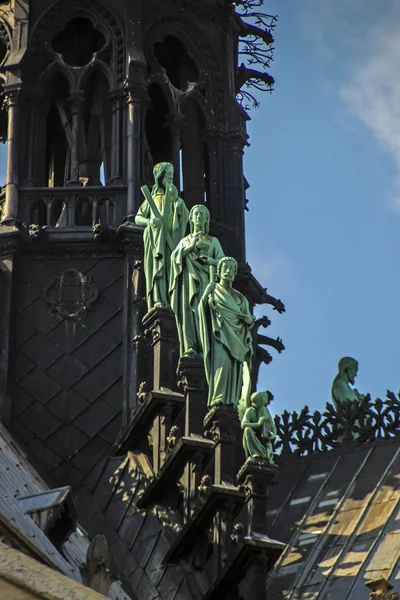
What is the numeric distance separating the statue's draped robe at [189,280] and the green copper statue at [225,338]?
0.28 meters

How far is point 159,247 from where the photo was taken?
33812 mm

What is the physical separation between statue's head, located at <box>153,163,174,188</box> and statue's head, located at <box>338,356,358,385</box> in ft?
21.4

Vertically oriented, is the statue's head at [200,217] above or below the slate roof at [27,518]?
above

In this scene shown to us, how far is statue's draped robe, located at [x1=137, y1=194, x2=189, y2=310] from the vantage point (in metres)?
33.4

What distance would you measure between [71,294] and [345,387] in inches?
259

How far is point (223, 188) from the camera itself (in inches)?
1501

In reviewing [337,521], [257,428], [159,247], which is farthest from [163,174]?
[337,521]

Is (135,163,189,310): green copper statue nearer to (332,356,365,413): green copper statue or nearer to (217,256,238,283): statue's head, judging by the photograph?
(217,256,238,283): statue's head

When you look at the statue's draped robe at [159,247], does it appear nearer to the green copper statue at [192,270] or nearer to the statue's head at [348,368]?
the green copper statue at [192,270]

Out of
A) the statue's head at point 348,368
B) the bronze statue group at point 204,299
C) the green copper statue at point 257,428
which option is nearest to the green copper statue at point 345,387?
the statue's head at point 348,368

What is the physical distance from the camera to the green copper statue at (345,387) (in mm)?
37531

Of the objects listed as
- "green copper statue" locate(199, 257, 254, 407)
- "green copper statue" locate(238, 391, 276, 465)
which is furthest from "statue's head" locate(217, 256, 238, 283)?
"green copper statue" locate(238, 391, 276, 465)

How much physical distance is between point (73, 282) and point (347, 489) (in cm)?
659

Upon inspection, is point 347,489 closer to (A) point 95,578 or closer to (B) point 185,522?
(B) point 185,522
